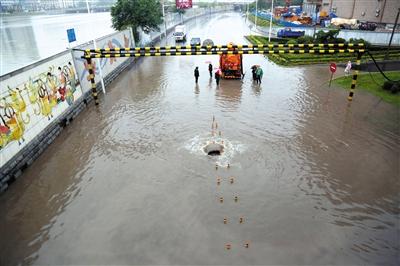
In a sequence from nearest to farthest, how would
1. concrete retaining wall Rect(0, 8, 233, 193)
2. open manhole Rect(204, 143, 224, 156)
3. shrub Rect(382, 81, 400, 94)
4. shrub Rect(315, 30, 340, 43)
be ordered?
concrete retaining wall Rect(0, 8, 233, 193), open manhole Rect(204, 143, 224, 156), shrub Rect(382, 81, 400, 94), shrub Rect(315, 30, 340, 43)

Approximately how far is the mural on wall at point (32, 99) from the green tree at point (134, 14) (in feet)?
73.7

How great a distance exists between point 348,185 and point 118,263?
871 centimetres

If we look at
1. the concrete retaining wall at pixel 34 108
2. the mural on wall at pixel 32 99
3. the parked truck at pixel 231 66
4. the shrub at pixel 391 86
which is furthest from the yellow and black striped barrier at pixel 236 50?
the parked truck at pixel 231 66

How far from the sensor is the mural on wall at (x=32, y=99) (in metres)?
11.6

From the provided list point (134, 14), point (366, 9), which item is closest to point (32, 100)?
point (134, 14)

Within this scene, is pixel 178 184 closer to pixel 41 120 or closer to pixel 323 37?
pixel 41 120

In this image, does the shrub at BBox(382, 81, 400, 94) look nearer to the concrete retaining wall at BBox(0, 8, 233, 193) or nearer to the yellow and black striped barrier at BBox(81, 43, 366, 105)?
the yellow and black striped barrier at BBox(81, 43, 366, 105)

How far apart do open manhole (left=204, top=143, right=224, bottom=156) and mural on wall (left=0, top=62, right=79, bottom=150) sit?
26.9 ft

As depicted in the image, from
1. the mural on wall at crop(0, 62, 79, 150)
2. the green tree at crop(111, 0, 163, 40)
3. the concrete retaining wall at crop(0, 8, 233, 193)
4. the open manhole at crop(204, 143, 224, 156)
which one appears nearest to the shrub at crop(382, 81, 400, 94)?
the open manhole at crop(204, 143, 224, 156)

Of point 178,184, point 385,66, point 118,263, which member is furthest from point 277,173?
point 385,66

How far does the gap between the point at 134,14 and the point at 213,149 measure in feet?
101

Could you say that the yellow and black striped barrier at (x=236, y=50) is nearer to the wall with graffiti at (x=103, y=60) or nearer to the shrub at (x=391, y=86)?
the wall with graffiti at (x=103, y=60)

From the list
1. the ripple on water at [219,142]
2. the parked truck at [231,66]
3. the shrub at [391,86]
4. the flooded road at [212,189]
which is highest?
the parked truck at [231,66]

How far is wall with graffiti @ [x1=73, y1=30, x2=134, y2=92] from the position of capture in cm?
1962
